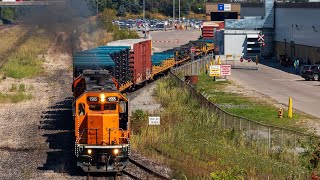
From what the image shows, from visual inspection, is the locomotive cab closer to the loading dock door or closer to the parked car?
the parked car

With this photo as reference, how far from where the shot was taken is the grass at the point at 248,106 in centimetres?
3603

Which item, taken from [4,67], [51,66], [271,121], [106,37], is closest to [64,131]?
[271,121]

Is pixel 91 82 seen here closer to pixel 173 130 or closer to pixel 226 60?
pixel 173 130

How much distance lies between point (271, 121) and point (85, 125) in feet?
43.7

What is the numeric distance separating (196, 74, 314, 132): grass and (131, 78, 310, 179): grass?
281 centimetres

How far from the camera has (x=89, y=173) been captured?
25.5m

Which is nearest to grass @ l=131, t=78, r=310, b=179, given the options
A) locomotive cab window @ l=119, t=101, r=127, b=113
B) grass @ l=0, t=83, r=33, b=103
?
locomotive cab window @ l=119, t=101, r=127, b=113

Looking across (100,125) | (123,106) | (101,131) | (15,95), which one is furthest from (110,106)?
(15,95)

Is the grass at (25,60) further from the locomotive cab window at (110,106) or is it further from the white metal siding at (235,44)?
the locomotive cab window at (110,106)

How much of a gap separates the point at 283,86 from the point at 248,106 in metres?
14.2

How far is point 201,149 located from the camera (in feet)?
94.0

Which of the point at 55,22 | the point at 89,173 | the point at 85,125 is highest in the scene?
the point at 55,22

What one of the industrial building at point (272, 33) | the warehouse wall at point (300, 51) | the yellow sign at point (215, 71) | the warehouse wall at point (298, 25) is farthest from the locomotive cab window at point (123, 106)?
the industrial building at point (272, 33)

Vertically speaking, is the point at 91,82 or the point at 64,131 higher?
the point at 91,82
